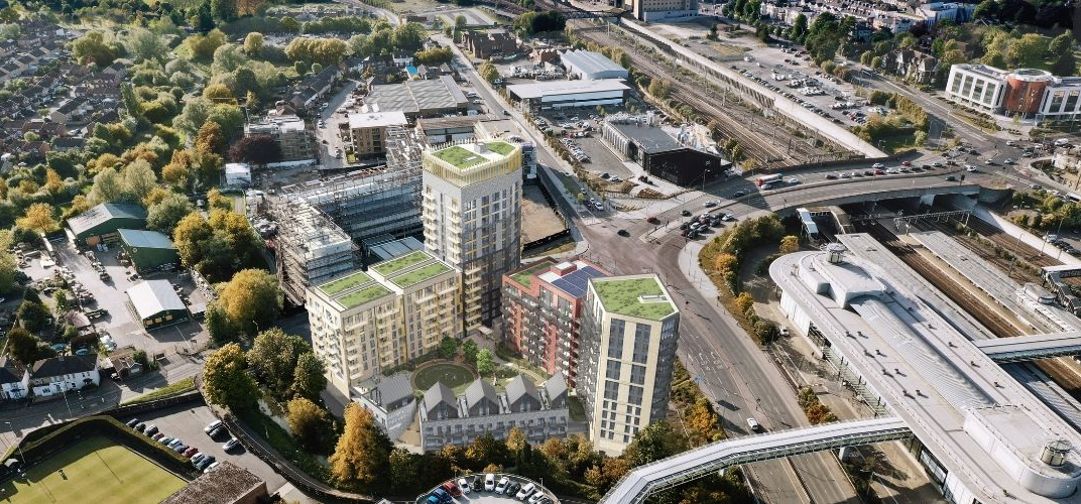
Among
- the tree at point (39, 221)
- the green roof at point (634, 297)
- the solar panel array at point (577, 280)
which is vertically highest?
the green roof at point (634, 297)

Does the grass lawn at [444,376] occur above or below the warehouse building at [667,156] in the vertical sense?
below

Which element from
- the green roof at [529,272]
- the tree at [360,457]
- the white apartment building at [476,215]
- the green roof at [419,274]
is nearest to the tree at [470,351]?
the white apartment building at [476,215]

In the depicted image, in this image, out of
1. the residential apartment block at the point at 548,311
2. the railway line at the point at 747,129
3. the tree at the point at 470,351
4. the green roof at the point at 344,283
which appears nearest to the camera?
the residential apartment block at the point at 548,311

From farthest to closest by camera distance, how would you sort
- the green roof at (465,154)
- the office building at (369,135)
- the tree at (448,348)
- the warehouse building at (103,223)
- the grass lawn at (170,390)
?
1. the office building at (369,135)
2. the warehouse building at (103,223)
3. the tree at (448,348)
4. the green roof at (465,154)
5. the grass lawn at (170,390)

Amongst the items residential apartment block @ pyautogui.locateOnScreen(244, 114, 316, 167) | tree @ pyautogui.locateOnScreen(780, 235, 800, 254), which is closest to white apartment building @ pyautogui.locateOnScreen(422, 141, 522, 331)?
tree @ pyautogui.locateOnScreen(780, 235, 800, 254)

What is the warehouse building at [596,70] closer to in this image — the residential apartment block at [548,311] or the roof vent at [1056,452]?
the residential apartment block at [548,311]

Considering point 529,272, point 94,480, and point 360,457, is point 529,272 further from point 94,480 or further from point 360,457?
point 94,480

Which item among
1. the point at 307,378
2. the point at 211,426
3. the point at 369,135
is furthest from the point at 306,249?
the point at 369,135
